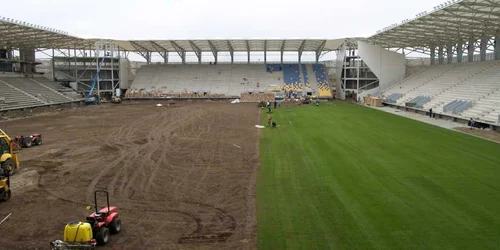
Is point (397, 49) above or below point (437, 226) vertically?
above

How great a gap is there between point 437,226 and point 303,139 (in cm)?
1366

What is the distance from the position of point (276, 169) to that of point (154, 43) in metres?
51.7

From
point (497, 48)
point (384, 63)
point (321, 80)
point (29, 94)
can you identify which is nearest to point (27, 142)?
point (29, 94)

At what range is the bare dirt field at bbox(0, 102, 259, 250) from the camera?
30.8 ft

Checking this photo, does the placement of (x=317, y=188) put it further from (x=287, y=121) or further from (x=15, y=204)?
(x=287, y=121)

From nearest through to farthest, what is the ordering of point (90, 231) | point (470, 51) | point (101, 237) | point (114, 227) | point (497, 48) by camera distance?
1. point (90, 231)
2. point (101, 237)
3. point (114, 227)
4. point (497, 48)
5. point (470, 51)

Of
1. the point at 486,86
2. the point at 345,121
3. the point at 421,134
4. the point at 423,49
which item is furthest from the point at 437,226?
the point at 423,49

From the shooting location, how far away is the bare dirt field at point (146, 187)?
30.8ft

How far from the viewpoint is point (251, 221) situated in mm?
10039

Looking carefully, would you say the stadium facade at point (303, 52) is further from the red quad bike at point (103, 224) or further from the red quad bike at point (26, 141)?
the red quad bike at point (103, 224)

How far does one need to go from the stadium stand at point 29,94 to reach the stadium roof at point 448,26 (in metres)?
42.5

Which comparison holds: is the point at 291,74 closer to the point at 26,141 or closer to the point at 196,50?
the point at 196,50

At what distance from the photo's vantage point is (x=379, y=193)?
12.1m

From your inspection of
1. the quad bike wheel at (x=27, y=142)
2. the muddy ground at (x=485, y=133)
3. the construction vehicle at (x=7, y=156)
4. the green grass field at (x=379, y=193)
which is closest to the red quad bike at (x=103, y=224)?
the green grass field at (x=379, y=193)
